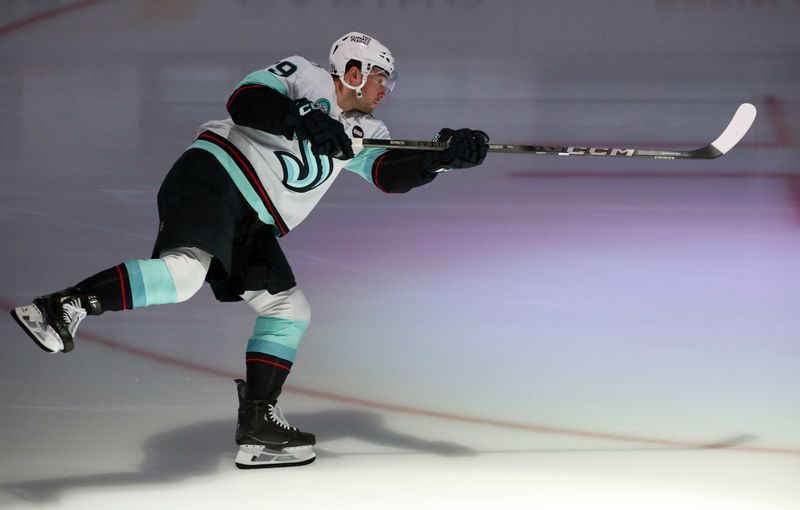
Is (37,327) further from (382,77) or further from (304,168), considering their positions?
(382,77)

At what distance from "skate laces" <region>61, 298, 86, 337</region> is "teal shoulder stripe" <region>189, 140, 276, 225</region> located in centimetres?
52

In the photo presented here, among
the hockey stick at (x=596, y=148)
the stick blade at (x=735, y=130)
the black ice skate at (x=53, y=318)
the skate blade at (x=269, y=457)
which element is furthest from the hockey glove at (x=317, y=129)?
the stick blade at (x=735, y=130)

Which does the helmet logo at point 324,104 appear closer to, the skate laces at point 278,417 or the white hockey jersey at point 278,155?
the white hockey jersey at point 278,155

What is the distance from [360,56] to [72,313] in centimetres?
95

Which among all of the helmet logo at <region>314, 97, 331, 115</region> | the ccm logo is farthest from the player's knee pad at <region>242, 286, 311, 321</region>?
the ccm logo

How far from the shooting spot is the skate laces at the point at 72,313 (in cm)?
229

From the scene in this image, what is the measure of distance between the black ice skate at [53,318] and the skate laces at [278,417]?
0.59 m

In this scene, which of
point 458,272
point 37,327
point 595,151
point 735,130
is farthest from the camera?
point 458,272

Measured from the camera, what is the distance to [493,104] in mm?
5473

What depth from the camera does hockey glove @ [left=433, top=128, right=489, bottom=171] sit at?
2.78m

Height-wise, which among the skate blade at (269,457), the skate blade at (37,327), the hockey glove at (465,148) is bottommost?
the skate blade at (269,457)

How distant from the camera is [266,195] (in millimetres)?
2715

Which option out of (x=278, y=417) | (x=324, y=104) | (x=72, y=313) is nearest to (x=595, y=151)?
(x=324, y=104)

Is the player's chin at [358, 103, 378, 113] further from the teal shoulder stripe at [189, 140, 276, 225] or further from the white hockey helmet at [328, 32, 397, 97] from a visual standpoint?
the teal shoulder stripe at [189, 140, 276, 225]
